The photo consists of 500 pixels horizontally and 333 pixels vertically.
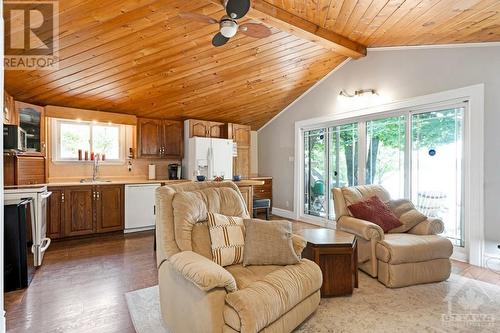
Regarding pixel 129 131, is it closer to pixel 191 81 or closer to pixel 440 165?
pixel 191 81

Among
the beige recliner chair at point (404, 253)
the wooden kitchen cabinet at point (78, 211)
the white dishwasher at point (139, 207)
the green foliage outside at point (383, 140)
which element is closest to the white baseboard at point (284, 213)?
the green foliage outside at point (383, 140)

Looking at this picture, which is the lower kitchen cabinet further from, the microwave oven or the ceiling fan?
the ceiling fan

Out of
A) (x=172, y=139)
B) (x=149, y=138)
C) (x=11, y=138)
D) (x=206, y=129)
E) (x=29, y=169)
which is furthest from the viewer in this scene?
(x=206, y=129)

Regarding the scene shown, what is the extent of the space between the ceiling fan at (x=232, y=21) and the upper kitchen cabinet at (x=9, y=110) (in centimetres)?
281

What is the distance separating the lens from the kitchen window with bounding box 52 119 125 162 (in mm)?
4902

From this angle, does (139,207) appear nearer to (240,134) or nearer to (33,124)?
(33,124)

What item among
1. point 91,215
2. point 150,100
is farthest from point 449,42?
point 91,215

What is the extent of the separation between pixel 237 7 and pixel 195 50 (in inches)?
64.3

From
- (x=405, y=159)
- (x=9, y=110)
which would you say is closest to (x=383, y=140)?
(x=405, y=159)

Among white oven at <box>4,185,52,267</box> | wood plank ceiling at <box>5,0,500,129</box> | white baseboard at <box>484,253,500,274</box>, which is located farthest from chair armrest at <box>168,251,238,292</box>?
white baseboard at <box>484,253,500,274</box>

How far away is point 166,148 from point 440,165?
15.8 feet

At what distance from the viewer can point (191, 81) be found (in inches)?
181

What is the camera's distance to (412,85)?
13.3ft

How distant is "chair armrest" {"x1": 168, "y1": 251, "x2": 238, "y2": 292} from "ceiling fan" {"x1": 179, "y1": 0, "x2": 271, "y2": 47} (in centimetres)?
201
